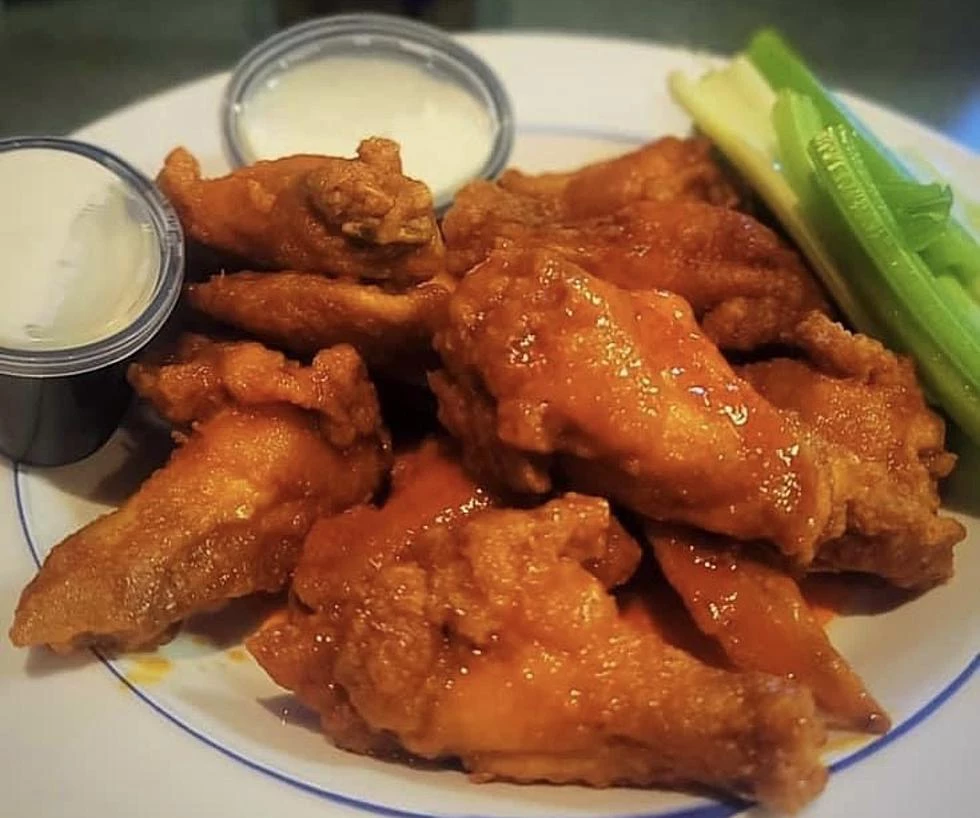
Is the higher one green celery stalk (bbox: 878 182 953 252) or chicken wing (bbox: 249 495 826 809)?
green celery stalk (bbox: 878 182 953 252)

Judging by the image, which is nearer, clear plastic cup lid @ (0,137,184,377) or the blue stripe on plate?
the blue stripe on plate

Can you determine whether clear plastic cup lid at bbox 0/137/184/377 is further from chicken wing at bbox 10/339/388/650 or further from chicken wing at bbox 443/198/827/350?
chicken wing at bbox 443/198/827/350

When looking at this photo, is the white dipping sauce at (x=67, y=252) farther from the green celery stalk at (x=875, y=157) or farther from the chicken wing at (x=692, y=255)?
the green celery stalk at (x=875, y=157)

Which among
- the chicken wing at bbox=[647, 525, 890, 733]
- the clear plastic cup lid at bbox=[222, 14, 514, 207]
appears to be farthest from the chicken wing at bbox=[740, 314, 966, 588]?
the clear plastic cup lid at bbox=[222, 14, 514, 207]

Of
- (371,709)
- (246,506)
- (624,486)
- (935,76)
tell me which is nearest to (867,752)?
(624,486)

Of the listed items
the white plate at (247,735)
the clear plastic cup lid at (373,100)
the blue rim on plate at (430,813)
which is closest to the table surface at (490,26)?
the clear plastic cup lid at (373,100)

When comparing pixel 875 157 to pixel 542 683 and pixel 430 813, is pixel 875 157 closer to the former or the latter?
pixel 542 683
